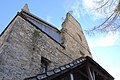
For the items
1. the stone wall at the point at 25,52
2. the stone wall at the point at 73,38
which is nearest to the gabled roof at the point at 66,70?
the stone wall at the point at 25,52

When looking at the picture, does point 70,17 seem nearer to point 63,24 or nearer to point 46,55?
point 63,24

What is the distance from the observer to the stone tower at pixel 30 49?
7.56m

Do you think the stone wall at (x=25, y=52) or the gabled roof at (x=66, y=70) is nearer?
the gabled roof at (x=66, y=70)

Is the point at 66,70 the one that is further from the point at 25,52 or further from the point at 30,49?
the point at 30,49

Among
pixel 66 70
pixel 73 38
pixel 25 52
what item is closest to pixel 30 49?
pixel 25 52

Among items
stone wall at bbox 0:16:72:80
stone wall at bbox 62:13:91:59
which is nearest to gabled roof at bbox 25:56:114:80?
stone wall at bbox 0:16:72:80

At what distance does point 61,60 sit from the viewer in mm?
10484

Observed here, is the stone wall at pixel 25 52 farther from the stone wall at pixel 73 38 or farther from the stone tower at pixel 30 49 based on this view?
the stone wall at pixel 73 38

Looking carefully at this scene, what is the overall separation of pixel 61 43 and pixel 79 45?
219 centimetres

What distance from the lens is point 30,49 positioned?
29.3 ft

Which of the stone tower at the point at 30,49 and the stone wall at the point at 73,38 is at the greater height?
the stone wall at the point at 73,38

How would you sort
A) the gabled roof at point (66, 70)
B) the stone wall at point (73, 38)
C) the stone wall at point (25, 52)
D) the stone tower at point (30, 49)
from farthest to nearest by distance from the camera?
1. the stone wall at point (73, 38)
2. the stone tower at point (30, 49)
3. the stone wall at point (25, 52)
4. the gabled roof at point (66, 70)

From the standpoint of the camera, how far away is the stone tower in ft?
24.8

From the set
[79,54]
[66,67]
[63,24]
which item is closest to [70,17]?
[63,24]
